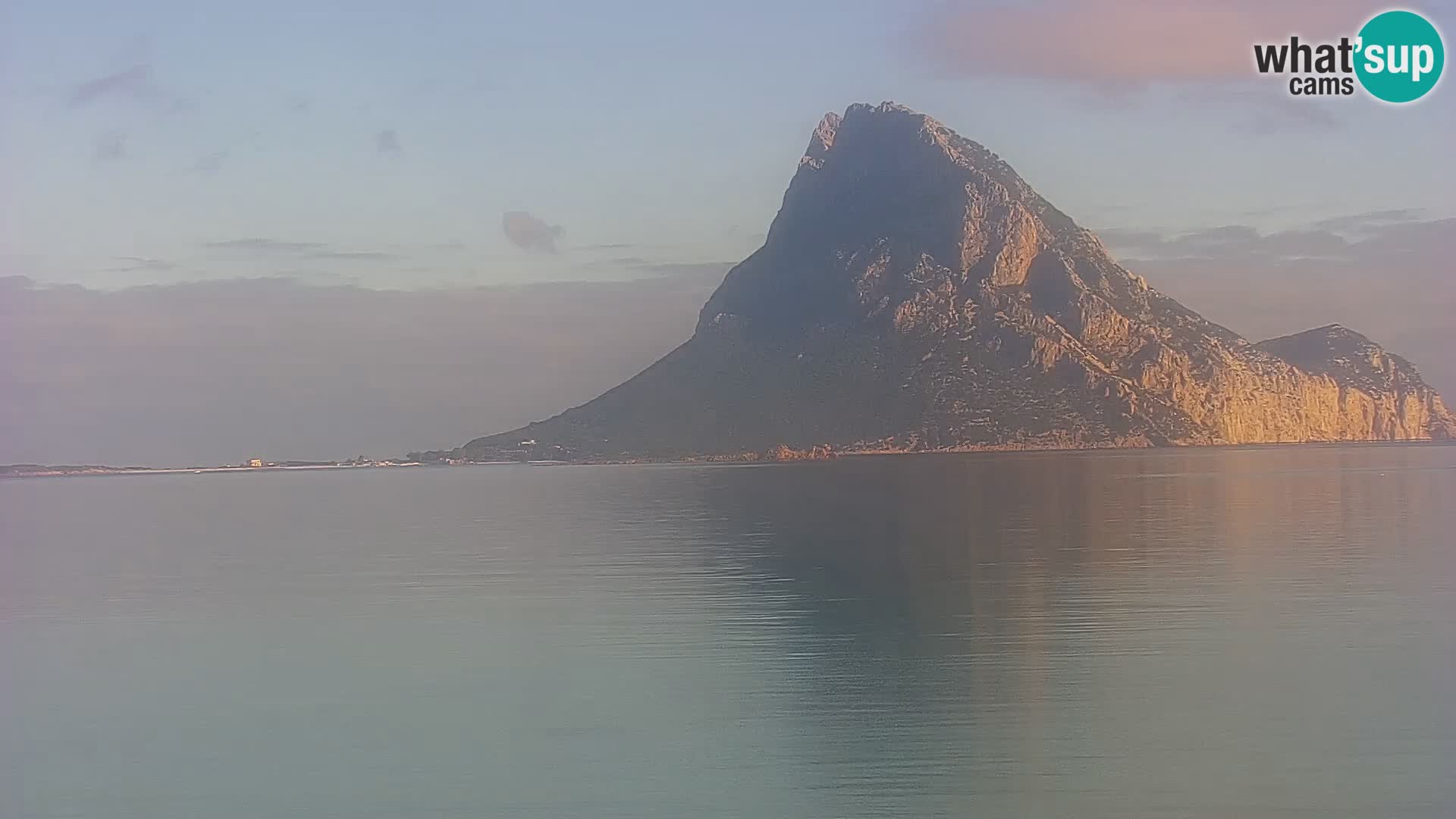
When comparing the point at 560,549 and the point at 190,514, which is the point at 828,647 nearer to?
the point at 560,549

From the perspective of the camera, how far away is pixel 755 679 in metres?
28.2

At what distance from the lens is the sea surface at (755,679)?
20.8 meters

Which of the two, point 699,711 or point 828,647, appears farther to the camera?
point 828,647

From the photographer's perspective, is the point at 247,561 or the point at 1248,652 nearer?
the point at 1248,652

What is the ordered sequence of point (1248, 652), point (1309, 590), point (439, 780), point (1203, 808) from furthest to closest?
point (1309, 590) → point (1248, 652) → point (439, 780) → point (1203, 808)

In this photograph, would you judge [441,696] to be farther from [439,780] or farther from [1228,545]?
[1228,545]

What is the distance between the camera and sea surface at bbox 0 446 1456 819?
20781 millimetres

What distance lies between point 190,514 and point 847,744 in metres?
108

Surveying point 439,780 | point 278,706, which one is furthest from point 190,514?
point 439,780

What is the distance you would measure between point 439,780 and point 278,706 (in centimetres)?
759

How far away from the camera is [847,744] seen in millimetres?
22516

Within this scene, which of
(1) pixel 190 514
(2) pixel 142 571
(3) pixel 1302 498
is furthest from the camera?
(1) pixel 190 514

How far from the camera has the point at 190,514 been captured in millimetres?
118938

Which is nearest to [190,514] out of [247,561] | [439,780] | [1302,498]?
[247,561]
